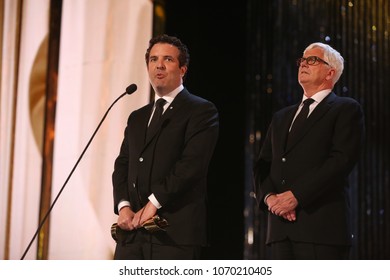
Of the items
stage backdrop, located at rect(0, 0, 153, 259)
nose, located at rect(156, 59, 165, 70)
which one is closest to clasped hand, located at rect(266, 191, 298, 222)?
nose, located at rect(156, 59, 165, 70)

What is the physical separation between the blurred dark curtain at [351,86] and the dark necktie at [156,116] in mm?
658

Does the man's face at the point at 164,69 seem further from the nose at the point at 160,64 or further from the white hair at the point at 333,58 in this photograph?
the white hair at the point at 333,58

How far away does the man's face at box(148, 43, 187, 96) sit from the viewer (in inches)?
118

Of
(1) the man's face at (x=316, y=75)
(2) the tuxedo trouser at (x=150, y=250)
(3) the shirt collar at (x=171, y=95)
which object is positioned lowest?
(2) the tuxedo trouser at (x=150, y=250)

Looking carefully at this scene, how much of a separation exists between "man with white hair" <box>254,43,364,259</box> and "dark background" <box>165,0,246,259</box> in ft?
1.52

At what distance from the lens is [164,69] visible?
3002mm

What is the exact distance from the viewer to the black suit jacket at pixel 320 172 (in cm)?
278

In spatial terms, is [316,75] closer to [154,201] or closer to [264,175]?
[264,175]

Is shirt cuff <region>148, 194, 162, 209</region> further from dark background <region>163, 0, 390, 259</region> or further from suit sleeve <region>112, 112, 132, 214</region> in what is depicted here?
dark background <region>163, 0, 390, 259</region>

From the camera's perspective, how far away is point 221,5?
142 inches

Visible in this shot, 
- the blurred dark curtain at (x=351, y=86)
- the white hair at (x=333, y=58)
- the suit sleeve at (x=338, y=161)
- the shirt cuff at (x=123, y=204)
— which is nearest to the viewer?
the suit sleeve at (x=338, y=161)

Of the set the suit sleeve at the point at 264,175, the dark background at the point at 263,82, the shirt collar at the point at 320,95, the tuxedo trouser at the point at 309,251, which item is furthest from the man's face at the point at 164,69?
the tuxedo trouser at the point at 309,251

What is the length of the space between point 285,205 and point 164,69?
0.76 m
